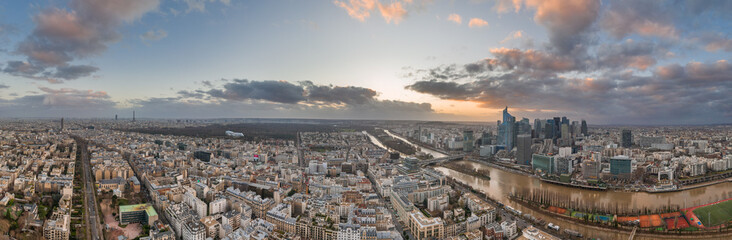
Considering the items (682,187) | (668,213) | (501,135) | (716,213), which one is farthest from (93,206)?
(501,135)

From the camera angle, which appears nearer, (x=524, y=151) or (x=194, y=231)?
(x=194, y=231)

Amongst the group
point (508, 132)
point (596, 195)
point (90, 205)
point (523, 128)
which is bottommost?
point (596, 195)

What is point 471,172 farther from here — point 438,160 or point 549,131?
point 549,131

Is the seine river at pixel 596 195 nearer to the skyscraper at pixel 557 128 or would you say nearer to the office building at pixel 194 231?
the office building at pixel 194 231

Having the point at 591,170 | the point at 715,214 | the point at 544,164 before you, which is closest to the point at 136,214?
the point at 715,214

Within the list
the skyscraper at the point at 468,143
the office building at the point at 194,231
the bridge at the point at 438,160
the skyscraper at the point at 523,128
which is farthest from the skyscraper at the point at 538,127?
the office building at the point at 194,231

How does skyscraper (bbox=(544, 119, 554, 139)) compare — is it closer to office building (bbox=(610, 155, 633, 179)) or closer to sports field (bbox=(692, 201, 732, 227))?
office building (bbox=(610, 155, 633, 179))
